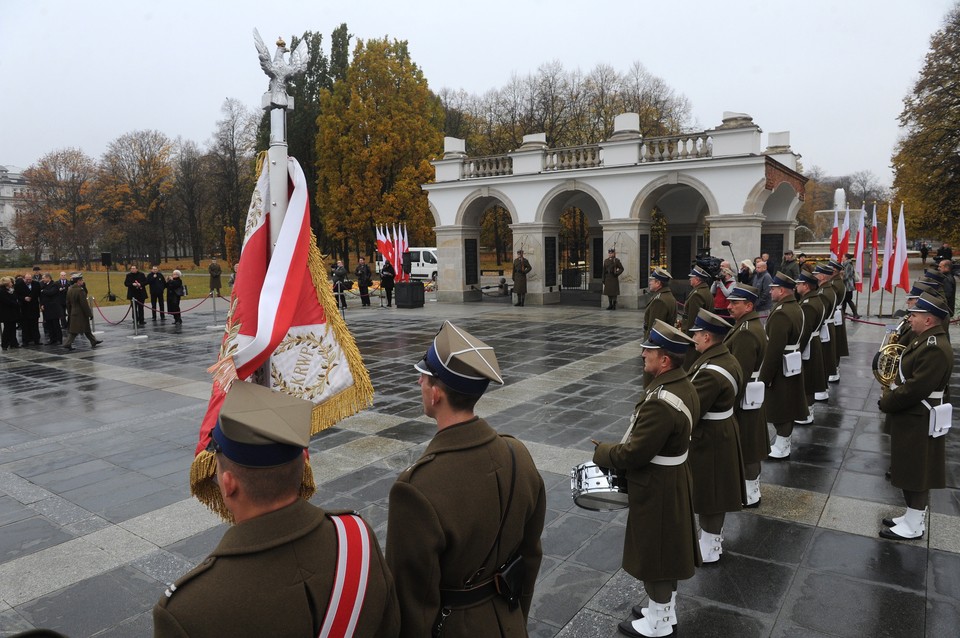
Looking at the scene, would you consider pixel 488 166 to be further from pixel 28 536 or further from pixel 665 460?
pixel 665 460

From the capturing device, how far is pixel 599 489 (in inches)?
142

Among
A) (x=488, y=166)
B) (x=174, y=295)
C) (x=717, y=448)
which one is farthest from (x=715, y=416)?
(x=488, y=166)

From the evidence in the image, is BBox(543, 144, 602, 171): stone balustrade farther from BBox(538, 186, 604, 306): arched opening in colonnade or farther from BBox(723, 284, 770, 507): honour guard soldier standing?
BBox(723, 284, 770, 507): honour guard soldier standing

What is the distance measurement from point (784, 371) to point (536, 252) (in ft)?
51.4

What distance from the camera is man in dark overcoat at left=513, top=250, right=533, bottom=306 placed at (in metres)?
21.5

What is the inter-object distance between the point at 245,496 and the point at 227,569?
0.18 meters

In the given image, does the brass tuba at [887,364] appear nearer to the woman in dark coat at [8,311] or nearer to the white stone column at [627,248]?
the white stone column at [627,248]

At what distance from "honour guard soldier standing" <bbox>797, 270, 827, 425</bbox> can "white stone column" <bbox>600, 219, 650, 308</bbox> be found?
38.9 feet

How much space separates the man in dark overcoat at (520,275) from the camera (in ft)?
70.6

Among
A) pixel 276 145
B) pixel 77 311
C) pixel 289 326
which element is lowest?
pixel 77 311

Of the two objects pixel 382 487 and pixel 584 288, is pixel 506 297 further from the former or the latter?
pixel 382 487

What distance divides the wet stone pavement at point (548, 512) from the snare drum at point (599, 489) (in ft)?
2.55

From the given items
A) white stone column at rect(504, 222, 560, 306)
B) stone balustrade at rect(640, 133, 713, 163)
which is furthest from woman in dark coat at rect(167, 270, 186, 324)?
stone balustrade at rect(640, 133, 713, 163)

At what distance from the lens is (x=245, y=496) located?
1.66 meters
